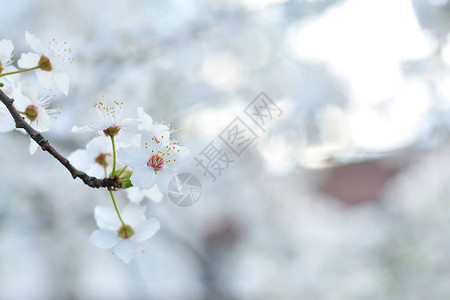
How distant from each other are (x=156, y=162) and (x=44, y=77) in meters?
0.14

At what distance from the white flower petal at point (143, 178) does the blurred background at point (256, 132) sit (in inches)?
43.6

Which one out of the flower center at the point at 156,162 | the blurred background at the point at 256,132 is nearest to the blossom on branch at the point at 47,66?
the flower center at the point at 156,162

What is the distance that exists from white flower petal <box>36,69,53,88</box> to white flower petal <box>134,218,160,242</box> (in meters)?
0.16

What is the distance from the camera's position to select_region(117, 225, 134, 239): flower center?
0.43 m

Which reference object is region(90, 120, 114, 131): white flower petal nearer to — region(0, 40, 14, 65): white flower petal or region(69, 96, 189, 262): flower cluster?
region(69, 96, 189, 262): flower cluster

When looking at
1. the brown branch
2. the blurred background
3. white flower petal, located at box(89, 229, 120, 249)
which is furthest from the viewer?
the blurred background

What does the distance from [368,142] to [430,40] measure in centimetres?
44

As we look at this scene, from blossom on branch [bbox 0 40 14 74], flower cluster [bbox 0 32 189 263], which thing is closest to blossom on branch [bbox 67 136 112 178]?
flower cluster [bbox 0 32 189 263]

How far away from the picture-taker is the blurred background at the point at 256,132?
5.03ft

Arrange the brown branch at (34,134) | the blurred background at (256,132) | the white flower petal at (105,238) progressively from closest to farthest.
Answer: the brown branch at (34,134), the white flower petal at (105,238), the blurred background at (256,132)

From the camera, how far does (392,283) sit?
1756 mm

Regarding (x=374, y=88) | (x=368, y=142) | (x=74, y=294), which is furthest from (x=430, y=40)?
(x=74, y=294)

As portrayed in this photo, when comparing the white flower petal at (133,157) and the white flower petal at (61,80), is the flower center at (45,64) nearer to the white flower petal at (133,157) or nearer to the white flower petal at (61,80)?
the white flower petal at (61,80)

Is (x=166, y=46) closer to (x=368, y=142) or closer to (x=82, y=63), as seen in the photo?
(x=82, y=63)
